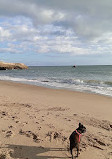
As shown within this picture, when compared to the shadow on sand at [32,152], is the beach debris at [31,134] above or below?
above

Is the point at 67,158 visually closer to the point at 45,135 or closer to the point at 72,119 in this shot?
the point at 45,135

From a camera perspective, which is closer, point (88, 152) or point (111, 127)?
point (88, 152)

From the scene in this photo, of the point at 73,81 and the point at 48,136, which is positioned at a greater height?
the point at 73,81

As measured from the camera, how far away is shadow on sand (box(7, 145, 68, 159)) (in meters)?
3.22

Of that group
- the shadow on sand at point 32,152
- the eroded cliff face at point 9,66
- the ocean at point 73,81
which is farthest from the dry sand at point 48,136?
the eroded cliff face at point 9,66

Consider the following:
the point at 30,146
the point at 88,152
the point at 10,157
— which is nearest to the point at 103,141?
the point at 88,152

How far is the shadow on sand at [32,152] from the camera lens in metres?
3.22

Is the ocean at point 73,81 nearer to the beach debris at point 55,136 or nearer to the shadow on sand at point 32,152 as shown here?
the beach debris at point 55,136

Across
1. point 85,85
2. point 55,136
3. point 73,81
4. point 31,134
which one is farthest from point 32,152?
point 73,81

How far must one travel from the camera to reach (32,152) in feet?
11.0

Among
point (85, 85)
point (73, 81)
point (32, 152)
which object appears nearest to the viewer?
point (32, 152)

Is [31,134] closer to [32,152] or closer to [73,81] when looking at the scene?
[32,152]

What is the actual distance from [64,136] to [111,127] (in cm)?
181

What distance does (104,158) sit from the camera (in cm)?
324
